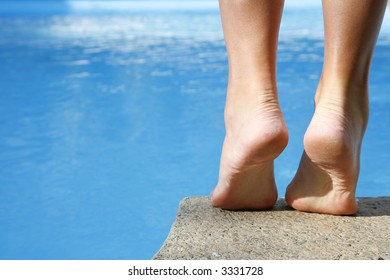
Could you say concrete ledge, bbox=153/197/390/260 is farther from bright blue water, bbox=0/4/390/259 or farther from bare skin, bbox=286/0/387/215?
bright blue water, bbox=0/4/390/259

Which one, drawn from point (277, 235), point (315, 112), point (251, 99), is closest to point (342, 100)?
point (315, 112)

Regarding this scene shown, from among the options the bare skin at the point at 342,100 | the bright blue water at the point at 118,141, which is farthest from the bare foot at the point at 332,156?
the bright blue water at the point at 118,141

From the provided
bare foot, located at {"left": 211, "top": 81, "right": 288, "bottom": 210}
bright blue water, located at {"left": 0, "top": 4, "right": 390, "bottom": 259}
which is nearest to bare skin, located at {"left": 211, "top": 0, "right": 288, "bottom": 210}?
bare foot, located at {"left": 211, "top": 81, "right": 288, "bottom": 210}

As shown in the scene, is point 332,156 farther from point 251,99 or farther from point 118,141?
point 118,141

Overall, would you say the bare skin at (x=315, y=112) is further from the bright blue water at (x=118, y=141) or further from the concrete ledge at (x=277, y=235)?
the bright blue water at (x=118, y=141)

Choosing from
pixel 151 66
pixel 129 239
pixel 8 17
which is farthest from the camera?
pixel 8 17

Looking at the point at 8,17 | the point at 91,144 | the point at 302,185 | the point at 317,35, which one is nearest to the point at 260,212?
the point at 302,185

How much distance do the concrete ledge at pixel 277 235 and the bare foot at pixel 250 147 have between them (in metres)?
0.04

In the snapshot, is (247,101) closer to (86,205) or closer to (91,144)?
(86,205)

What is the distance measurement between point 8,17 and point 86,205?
757 centimetres

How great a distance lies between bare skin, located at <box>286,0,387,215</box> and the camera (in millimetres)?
921

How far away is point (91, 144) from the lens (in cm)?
227

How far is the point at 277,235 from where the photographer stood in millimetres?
967

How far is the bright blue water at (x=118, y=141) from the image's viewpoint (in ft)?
5.41
